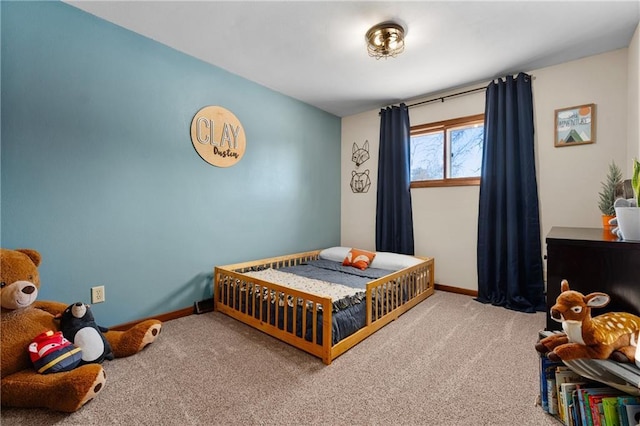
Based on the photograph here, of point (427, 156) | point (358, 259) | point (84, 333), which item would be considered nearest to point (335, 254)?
point (358, 259)

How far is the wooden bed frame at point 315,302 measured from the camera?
1839mm

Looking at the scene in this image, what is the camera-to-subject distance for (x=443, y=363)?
1756 millimetres

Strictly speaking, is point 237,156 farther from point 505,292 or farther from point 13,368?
point 505,292

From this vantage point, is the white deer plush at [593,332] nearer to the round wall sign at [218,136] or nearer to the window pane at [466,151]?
the window pane at [466,151]

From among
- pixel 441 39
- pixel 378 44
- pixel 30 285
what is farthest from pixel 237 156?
pixel 441 39

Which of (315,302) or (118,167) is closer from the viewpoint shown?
(315,302)

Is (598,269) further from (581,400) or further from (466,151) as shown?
(466,151)

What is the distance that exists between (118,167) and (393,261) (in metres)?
2.63

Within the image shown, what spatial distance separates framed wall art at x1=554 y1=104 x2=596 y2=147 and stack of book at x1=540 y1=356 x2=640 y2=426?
2210mm

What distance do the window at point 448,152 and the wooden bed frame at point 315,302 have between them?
3.25 feet

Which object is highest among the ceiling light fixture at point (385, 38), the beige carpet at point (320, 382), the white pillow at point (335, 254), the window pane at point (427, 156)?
the ceiling light fixture at point (385, 38)

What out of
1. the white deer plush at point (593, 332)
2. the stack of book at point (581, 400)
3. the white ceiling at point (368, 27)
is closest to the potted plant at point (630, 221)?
the white deer plush at point (593, 332)

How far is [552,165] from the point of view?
2.68 meters

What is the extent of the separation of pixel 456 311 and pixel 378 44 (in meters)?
2.41
